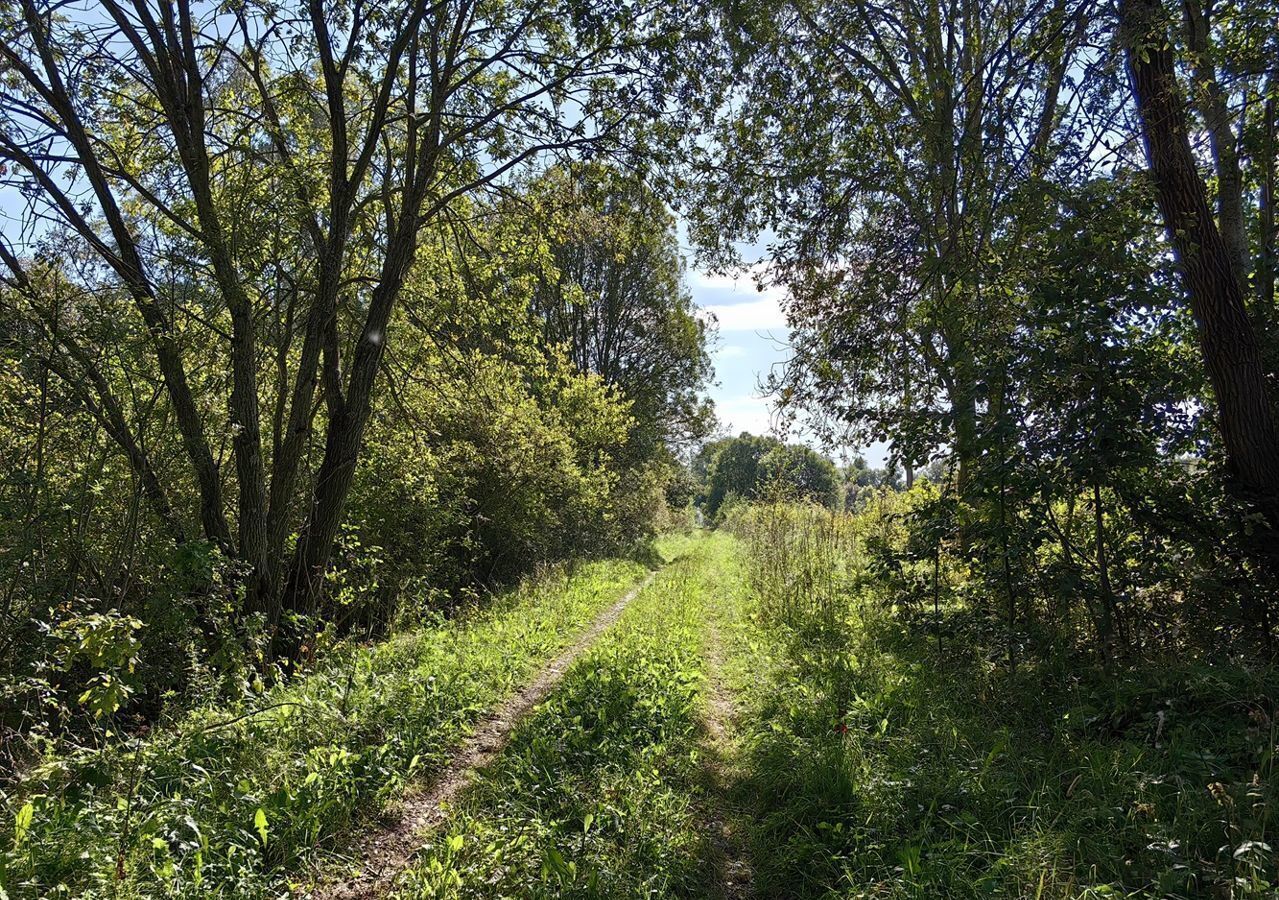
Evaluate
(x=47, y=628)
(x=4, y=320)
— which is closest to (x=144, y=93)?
(x=4, y=320)

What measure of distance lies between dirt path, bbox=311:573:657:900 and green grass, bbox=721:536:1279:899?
2062 mm

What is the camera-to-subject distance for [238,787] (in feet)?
11.9

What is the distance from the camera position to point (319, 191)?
674 centimetres

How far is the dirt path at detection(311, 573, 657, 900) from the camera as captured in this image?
325cm

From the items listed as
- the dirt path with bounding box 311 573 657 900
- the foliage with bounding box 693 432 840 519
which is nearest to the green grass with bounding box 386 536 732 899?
the dirt path with bounding box 311 573 657 900

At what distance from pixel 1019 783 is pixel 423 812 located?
148 inches

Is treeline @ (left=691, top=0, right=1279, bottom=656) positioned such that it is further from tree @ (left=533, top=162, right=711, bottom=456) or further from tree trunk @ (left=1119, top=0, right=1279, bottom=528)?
tree @ (left=533, top=162, right=711, bottom=456)

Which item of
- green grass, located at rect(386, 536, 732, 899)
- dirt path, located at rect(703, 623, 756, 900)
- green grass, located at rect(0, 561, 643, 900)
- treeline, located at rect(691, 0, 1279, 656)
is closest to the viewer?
green grass, located at rect(0, 561, 643, 900)

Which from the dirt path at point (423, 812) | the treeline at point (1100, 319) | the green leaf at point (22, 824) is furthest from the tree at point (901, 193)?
the green leaf at point (22, 824)

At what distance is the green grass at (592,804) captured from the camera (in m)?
3.21

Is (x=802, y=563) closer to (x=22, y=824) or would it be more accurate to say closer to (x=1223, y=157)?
(x=1223, y=157)

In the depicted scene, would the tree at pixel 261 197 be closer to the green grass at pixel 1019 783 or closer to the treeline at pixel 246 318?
the treeline at pixel 246 318

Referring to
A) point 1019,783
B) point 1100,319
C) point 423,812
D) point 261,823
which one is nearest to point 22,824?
point 261,823

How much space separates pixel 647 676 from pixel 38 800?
4.47 meters
